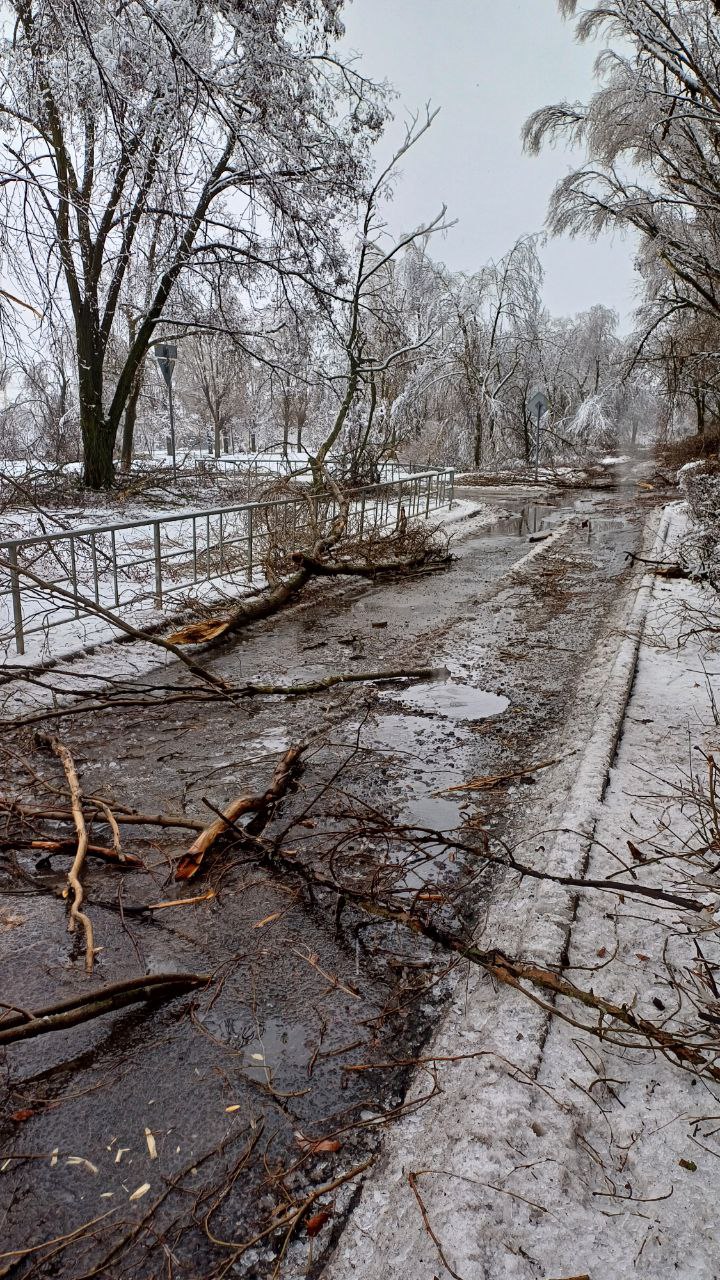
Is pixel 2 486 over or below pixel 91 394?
below

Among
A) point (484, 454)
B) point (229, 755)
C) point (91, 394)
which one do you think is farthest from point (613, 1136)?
point (484, 454)

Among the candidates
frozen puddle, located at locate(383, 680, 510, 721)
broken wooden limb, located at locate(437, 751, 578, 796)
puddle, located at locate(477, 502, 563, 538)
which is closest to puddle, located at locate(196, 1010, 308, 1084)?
broken wooden limb, located at locate(437, 751, 578, 796)

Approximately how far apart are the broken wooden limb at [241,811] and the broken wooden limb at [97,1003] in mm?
780

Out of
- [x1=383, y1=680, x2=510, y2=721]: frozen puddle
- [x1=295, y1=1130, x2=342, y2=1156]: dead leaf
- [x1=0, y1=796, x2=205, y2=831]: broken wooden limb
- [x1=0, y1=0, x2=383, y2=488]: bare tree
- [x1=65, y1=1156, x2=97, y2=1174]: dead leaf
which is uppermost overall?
[x1=0, y1=0, x2=383, y2=488]: bare tree

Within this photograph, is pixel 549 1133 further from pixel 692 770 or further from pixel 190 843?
pixel 692 770

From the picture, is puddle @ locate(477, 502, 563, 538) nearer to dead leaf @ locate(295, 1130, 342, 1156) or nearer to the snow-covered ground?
the snow-covered ground

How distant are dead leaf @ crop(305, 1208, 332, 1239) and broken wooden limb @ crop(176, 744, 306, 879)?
1744 millimetres

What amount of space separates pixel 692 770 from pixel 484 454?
41.3m

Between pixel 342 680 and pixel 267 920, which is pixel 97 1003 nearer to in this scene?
pixel 267 920

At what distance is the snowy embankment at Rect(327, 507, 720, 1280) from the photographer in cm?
185

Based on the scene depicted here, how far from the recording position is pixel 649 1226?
6.17 feet

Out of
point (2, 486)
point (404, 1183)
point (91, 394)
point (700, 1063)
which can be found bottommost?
point (404, 1183)

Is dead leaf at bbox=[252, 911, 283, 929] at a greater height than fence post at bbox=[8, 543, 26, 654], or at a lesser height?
lesser

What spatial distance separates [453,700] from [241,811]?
2634 mm
